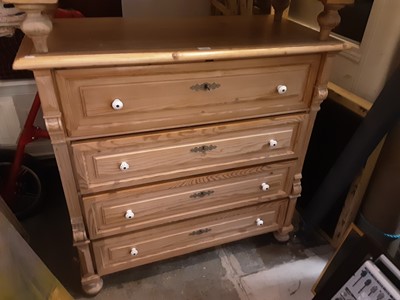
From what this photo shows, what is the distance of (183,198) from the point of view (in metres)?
1.27

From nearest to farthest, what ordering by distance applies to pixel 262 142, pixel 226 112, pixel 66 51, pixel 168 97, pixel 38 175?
1. pixel 66 51
2. pixel 168 97
3. pixel 226 112
4. pixel 262 142
5. pixel 38 175

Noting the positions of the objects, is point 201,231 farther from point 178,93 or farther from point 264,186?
point 178,93

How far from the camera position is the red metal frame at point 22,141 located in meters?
1.46

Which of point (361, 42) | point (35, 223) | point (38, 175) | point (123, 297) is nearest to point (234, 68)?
point (361, 42)

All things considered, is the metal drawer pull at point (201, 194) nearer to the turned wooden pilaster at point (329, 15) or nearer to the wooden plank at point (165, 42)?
the wooden plank at point (165, 42)

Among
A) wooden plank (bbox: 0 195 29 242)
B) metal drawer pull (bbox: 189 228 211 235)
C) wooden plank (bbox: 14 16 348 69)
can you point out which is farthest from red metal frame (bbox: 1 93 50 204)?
metal drawer pull (bbox: 189 228 211 235)

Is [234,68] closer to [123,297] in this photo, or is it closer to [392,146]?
[392,146]

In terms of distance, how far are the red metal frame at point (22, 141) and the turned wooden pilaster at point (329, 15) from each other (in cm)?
113

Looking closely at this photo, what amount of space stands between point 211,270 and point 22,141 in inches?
39.0

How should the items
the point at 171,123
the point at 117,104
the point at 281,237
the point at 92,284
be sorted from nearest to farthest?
1. the point at 117,104
2. the point at 171,123
3. the point at 92,284
4. the point at 281,237

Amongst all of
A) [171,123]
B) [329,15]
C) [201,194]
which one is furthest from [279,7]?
[201,194]

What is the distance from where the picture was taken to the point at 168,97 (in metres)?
1.03

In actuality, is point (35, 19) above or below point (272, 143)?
above

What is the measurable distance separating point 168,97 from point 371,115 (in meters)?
0.73
